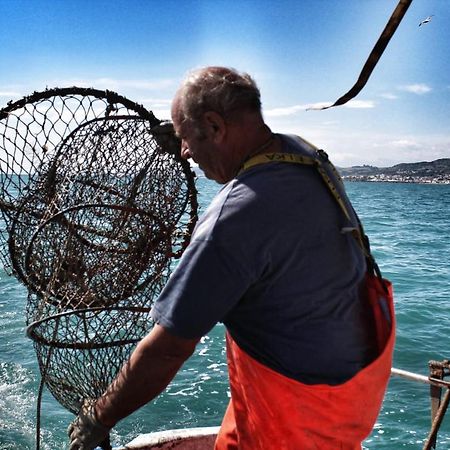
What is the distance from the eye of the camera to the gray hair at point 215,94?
1752 mm

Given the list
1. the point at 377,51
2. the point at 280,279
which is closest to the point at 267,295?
the point at 280,279

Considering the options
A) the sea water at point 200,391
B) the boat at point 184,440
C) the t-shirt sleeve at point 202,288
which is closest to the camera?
the t-shirt sleeve at point 202,288

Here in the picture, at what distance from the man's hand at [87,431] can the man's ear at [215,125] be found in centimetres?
117

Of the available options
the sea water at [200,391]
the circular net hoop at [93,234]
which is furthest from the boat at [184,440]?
the sea water at [200,391]

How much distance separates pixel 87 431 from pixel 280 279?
1043mm

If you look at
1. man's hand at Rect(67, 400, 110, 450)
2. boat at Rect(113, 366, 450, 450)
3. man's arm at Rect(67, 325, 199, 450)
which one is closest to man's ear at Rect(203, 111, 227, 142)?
man's arm at Rect(67, 325, 199, 450)

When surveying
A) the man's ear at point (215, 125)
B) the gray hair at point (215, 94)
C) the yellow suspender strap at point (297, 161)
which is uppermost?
the gray hair at point (215, 94)

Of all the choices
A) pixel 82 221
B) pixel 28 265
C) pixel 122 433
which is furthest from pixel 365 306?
pixel 122 433

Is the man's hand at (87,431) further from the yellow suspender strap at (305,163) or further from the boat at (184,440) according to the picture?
the boat at (184,440)

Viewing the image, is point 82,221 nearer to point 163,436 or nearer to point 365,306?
point 163,436

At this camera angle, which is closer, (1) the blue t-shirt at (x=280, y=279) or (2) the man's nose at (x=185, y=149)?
(1) the blue t-shirt at (x=280, y=279)

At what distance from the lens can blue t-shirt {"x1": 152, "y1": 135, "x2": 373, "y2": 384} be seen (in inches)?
63.5

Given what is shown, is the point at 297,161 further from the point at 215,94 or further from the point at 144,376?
the point at 144,376

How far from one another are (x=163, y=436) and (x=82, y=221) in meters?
1.78
